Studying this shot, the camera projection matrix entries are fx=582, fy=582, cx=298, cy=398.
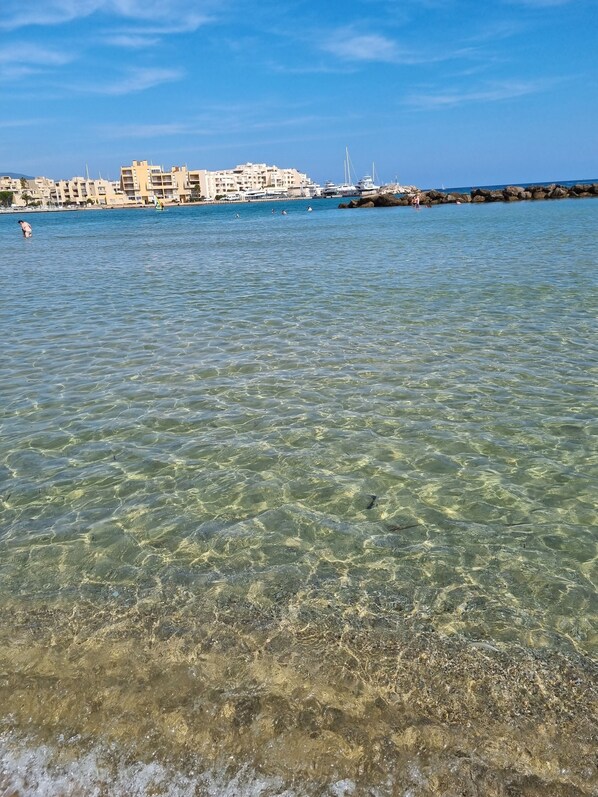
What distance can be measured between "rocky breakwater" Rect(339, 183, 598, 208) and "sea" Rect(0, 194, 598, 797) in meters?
92.5

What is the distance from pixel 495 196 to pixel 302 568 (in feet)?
341

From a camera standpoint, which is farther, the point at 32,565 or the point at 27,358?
the point at 27,358

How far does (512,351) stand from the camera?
38.3ft

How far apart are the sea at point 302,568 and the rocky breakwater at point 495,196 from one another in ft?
303

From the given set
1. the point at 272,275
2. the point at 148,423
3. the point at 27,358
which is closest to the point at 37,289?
the point at 272,275

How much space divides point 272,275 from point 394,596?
21.4m

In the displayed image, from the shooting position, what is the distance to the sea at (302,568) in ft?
11.8

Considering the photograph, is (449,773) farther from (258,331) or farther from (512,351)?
(258,331)

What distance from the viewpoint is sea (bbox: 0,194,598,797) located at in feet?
11.8

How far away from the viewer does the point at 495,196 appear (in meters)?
97.4

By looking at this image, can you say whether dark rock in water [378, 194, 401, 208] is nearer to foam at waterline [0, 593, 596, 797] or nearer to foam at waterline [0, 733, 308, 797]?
foam at waterline [0, 593, 596, 797]

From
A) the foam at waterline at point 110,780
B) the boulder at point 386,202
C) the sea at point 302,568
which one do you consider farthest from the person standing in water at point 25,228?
the boulder at point 386,202

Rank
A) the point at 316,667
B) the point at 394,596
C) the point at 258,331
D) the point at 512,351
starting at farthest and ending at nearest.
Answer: the point at 258,331
the point at 512,351
the point at 394,596
the point at 316,667

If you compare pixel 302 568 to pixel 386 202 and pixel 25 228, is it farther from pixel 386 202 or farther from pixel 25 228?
pixel 386 202
